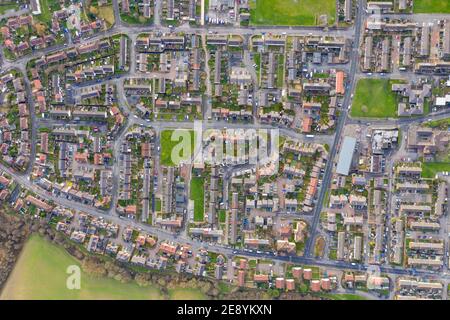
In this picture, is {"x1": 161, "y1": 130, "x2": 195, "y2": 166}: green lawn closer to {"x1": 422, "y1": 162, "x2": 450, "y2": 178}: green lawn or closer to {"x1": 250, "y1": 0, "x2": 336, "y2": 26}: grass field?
Result: {"x1": 250, "y1": 0, "x2": 336, "y2": 26}: grass field

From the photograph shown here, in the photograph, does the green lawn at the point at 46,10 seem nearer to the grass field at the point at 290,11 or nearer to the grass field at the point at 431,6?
the grass field at the point at 290,11

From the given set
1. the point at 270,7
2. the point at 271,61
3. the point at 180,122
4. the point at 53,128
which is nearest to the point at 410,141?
the point at 271,61

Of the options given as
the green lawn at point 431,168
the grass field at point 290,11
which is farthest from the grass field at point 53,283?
the grass field at point 290,11

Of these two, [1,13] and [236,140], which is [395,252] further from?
[1,13]

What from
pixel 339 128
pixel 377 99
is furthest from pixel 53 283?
pixel 377 99

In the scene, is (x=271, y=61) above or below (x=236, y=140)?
above

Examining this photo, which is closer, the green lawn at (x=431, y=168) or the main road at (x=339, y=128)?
the green lawn at (x=431, y=168)
